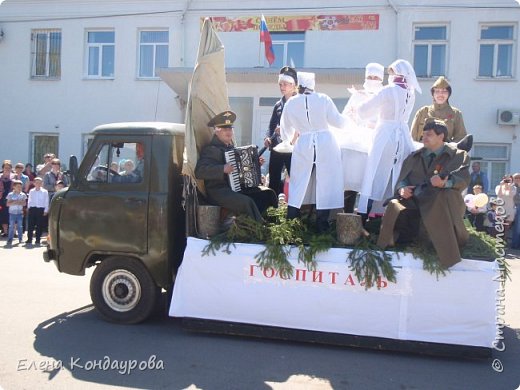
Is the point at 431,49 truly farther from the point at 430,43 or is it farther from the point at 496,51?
the point at 496,51

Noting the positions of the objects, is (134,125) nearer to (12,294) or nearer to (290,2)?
(12,294)

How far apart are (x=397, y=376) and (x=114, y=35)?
1755 cm

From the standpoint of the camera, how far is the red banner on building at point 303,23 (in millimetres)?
17172

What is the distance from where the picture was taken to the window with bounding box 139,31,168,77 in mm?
18953

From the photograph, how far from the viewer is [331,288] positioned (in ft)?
16.9

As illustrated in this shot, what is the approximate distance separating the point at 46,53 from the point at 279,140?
15.9 meters

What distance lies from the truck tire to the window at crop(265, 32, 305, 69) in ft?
43.5

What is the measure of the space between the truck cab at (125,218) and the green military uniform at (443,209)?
236 centimetres

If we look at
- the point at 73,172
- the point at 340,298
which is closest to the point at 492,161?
the point at 340,298

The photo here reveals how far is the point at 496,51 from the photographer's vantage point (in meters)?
17.0

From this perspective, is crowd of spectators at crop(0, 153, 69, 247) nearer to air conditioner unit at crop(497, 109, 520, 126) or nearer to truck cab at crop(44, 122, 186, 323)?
truck cab at crop(44, 122, 186, 323)

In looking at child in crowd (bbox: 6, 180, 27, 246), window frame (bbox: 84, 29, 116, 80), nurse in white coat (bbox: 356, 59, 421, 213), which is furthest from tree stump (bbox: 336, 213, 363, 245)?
window frame (bbox: 84, 29, 116, 80)

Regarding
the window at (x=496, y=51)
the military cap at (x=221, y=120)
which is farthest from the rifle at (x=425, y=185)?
the window at (x=496, y=51)

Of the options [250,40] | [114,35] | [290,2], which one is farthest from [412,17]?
[114,35]
